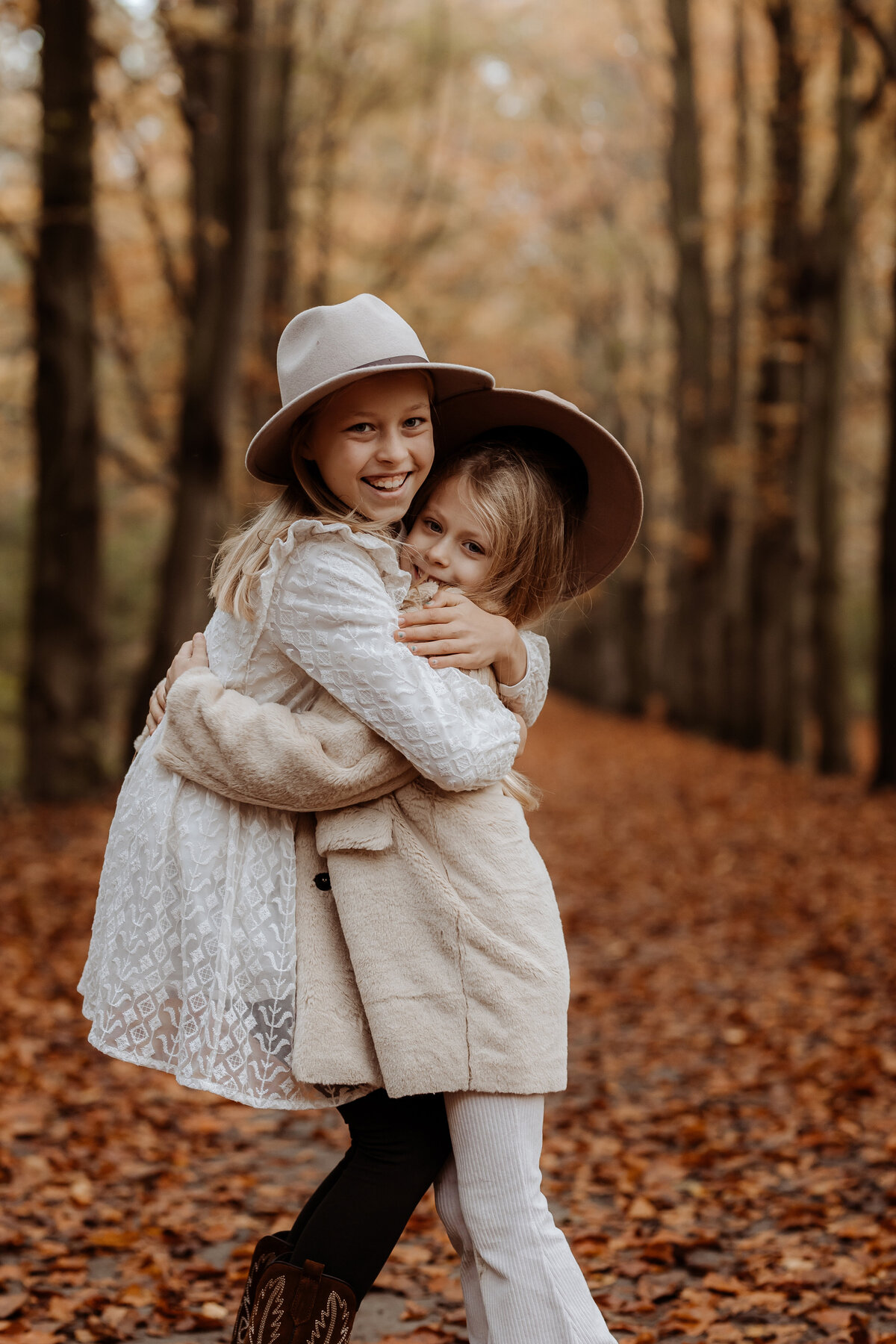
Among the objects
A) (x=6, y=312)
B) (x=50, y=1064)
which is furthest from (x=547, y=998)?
(x=6, y=312)

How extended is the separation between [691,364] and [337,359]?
1820 centimetres

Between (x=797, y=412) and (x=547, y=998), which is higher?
(x=797, y=412)

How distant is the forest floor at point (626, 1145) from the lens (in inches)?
141

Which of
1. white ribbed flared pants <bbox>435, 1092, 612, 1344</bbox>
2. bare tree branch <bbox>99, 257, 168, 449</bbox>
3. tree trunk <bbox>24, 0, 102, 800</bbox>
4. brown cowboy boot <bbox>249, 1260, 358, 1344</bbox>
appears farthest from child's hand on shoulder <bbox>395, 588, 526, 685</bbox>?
bare tree branch <bbox>99, 257, 168, 449</bbox>

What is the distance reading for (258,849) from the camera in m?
2.49

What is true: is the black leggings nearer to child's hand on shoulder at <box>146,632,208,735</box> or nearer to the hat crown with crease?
child's hand on shoulder at <box>146,632,208,735</box>

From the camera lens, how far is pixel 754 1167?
454cm

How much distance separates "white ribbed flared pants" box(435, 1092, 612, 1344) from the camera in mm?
2379

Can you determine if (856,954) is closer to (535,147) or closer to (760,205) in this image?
(760,205)

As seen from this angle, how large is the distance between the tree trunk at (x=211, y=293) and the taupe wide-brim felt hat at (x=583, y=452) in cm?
793

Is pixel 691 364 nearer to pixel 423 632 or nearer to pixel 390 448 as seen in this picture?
pixel 390 448

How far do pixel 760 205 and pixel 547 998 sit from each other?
13.8 meters

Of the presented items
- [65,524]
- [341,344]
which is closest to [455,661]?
[341,344]

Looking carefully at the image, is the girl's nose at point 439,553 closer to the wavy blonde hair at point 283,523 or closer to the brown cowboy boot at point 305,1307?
the wavy blonde hair at point 283,523
